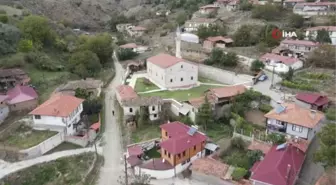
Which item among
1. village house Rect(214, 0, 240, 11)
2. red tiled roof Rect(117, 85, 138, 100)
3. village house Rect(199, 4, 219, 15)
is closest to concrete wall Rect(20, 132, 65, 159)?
red tiled roof Rect(117, 85, 138, 100)

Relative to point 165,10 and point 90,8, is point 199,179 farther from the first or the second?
point 90,8

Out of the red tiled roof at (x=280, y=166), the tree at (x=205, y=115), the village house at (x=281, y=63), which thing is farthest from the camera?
the village house at (x=281, y=63)

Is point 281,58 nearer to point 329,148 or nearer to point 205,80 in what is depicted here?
point 205,80

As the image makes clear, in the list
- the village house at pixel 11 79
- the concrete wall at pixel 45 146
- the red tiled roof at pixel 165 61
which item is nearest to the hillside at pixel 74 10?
the village house at pixel 11 79

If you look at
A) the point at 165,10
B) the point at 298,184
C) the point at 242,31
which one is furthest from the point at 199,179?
the point at 165,10

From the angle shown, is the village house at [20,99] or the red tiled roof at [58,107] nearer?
the red tiled roof at [58,107]

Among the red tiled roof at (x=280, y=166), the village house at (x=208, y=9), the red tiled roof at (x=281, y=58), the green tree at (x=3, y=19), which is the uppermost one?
the village house at (x=208, y=9)

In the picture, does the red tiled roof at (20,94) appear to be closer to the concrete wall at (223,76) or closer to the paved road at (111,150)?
the paved road at (111,150)
